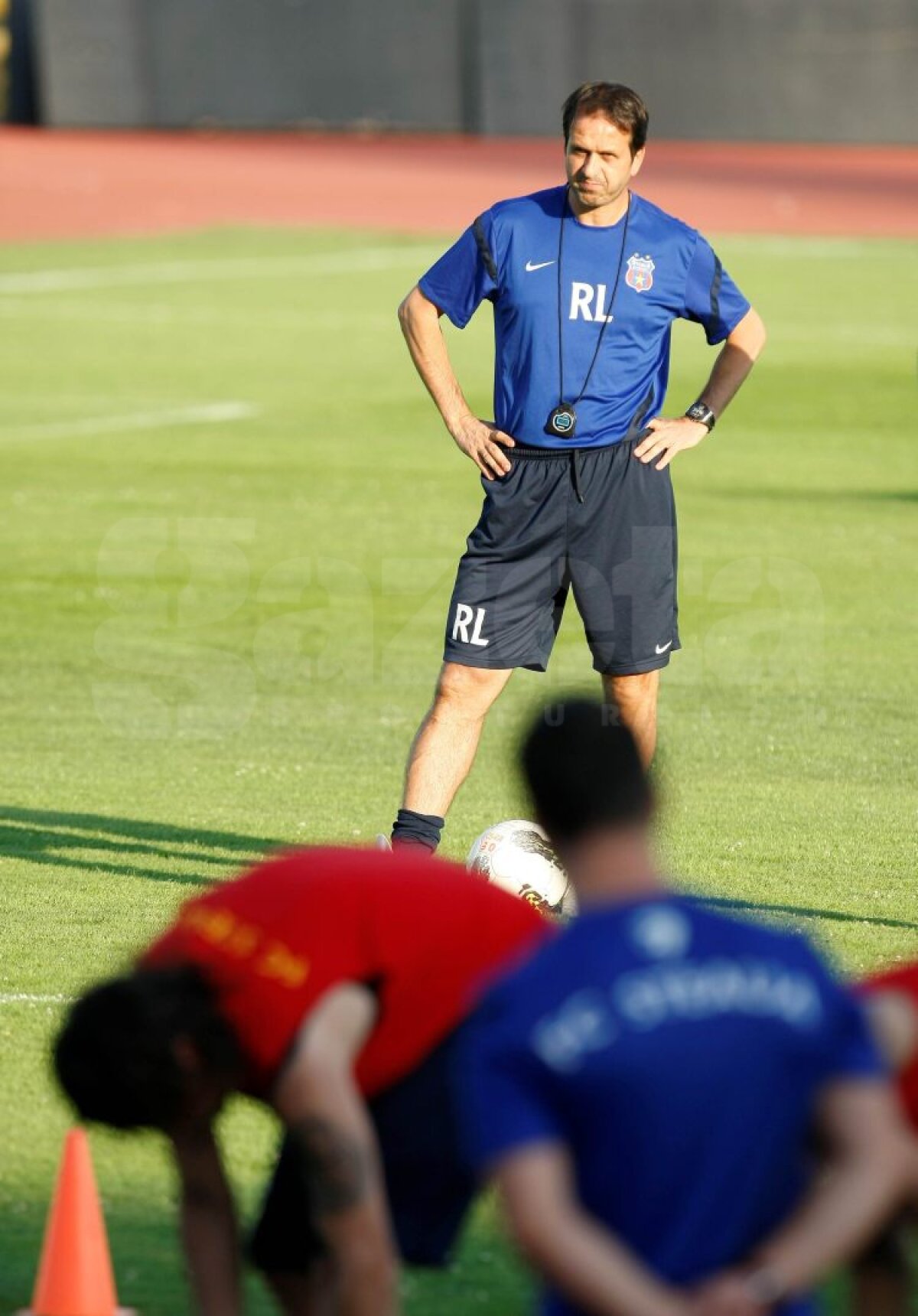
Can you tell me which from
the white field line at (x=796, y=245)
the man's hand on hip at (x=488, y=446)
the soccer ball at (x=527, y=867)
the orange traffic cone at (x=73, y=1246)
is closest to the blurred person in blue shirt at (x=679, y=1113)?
the orange traffic cone at (x=73, y=1246)

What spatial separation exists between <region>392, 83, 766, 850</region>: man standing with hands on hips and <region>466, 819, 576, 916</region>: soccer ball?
176 mm

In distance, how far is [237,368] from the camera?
923 inches

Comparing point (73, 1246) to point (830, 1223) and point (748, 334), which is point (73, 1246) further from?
point (748, 334)

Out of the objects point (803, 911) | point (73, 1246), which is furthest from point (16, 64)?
point (73, 1246)

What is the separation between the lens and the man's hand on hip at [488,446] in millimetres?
7297

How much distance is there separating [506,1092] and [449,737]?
431cm

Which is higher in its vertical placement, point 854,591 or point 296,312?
point 854,591

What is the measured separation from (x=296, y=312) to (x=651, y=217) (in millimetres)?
21381

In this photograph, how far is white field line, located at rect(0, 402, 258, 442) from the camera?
63.1ft

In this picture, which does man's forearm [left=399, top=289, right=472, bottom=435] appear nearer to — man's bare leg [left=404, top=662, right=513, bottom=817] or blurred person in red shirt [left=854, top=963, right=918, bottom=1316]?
man's bare leg [left=404, top=662, right=513, bottom=817]

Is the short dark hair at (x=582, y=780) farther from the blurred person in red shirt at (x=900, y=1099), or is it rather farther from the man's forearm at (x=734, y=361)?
the man's forearm at (x=734, y=361)

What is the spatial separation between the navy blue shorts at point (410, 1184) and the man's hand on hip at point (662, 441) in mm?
3816

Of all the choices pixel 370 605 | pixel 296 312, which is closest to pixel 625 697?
pixel 370 605

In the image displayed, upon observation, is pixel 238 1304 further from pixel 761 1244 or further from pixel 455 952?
pixel 761 1244
